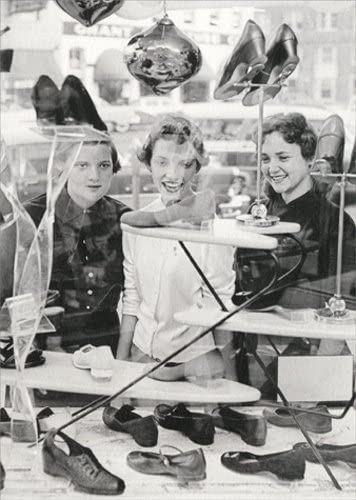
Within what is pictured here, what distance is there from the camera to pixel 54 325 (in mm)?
2441

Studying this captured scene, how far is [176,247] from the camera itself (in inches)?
94.9

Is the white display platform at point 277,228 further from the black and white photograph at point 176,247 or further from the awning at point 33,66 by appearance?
the awning at point 33,66

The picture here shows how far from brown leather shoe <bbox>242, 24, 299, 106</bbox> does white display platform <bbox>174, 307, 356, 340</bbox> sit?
0.55 metres

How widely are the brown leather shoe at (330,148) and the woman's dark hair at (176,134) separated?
300 millimetres

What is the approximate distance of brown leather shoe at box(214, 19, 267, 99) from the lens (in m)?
2.35

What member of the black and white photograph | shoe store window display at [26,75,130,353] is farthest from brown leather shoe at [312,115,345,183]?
shoe store window display at [26,75,130,353]

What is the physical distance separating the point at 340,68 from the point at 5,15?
87cm

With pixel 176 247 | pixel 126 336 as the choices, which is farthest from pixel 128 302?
pixel 176 247

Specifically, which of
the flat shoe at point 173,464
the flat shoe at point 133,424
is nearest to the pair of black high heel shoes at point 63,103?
the flat shoe at point 133,424

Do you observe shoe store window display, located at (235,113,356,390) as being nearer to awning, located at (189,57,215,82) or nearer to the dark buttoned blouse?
awning, located at (189,57,215,82)

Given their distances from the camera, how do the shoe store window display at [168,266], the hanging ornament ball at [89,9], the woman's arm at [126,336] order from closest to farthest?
the hanging ornament ball at [89,9]
the shoe store window display at [168,266]
the woman's arm at [126,336]

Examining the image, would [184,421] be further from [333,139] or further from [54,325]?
[333,139]

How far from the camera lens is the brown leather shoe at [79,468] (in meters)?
2.32

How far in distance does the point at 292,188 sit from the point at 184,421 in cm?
68
